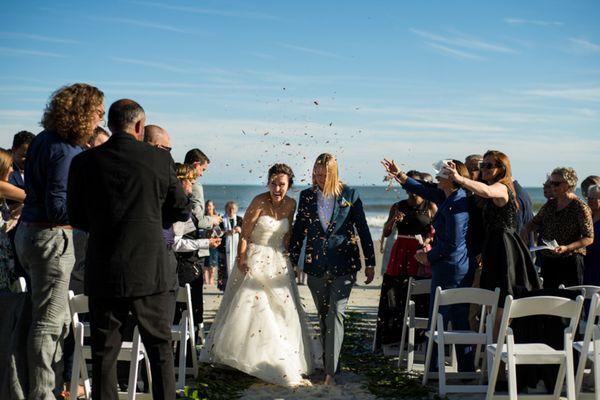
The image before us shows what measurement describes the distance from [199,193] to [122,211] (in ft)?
9.19

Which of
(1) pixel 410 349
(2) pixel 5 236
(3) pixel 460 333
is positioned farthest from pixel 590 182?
(2) pixel 5 236

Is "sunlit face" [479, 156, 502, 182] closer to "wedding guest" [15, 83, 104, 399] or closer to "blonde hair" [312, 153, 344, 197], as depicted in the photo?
"blonde hair" [312, 153, 344, 197]

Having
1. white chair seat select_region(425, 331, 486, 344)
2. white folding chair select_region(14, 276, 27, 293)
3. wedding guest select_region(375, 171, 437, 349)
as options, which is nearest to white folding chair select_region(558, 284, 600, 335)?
white chair seat select_region(425, 331, 486, 344)

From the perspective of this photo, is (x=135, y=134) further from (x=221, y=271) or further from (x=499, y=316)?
(x=221, y=271)

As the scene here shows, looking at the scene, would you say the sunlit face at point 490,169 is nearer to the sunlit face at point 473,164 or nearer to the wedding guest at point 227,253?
the sunlit face at point 473,164

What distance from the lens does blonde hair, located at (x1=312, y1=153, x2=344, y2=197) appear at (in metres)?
6.83

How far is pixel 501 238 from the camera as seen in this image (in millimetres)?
6496

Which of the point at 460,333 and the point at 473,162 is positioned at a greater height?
the point at 473,162

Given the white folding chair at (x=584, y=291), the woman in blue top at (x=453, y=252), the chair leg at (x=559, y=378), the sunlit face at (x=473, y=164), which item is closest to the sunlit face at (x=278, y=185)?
the woman in blue top at (x=453, y=252)

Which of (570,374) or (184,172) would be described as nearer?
(570,374)

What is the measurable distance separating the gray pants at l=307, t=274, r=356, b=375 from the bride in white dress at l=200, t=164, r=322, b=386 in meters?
0.23

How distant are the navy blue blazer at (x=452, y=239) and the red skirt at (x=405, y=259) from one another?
5.04ft

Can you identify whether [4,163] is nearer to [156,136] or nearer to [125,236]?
[156,136]

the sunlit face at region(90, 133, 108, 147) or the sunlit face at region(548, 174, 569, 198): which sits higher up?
the sunlit face at region(90, 133, 108, 147)
